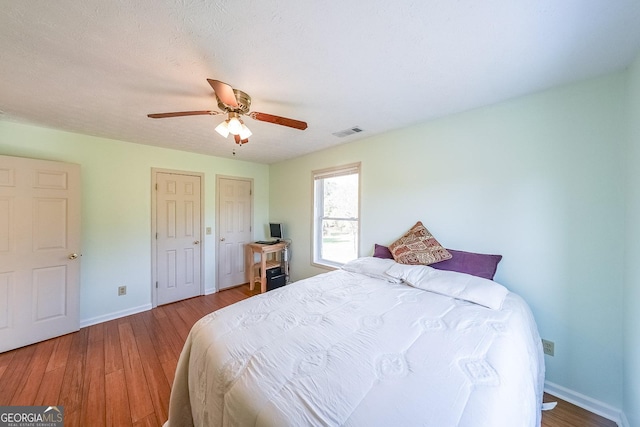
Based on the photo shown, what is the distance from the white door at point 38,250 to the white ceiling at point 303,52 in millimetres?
702

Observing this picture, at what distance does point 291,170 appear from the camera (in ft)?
13.6

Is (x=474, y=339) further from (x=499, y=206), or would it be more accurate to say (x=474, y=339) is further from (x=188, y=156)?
(x=188, y=156)

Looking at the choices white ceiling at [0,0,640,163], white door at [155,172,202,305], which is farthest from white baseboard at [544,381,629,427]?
white door at [155,172,202,305]

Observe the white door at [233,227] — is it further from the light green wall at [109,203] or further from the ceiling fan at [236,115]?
the ceiling fan at [236,115]

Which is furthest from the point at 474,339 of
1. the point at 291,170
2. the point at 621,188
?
the point at 291,170

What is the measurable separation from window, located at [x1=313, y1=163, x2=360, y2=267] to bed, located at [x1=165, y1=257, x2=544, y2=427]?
1573 millimetres

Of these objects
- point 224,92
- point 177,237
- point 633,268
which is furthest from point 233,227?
point 633,268

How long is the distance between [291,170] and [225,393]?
3.54 m

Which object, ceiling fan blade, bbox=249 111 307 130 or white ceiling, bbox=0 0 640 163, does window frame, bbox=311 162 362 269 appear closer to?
white ceiling, bbox=0 0 640 163

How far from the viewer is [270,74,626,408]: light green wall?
1.59 meters

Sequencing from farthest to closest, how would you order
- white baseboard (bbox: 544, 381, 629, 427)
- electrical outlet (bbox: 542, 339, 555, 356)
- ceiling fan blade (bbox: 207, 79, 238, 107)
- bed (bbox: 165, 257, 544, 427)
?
1. electrical outlet (bbox: 542, 339, 555, 356)
2. white baseboard (bbox: 544, 381, 629, 427)
3. ceiling fan blade (bbox: 207, 79, 238, 107)
4. bed (bbox: 165, 257, 544, 427)

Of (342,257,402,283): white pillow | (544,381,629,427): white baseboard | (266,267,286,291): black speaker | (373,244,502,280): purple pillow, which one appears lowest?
(544,381,629,427): white baseboard

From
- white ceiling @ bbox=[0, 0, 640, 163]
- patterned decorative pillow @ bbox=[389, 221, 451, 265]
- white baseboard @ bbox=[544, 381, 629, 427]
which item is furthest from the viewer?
patterned decorative pillow @ bbox=[389, 221, 451, 265]

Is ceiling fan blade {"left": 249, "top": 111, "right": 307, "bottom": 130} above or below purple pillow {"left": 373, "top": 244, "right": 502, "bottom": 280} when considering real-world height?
above
